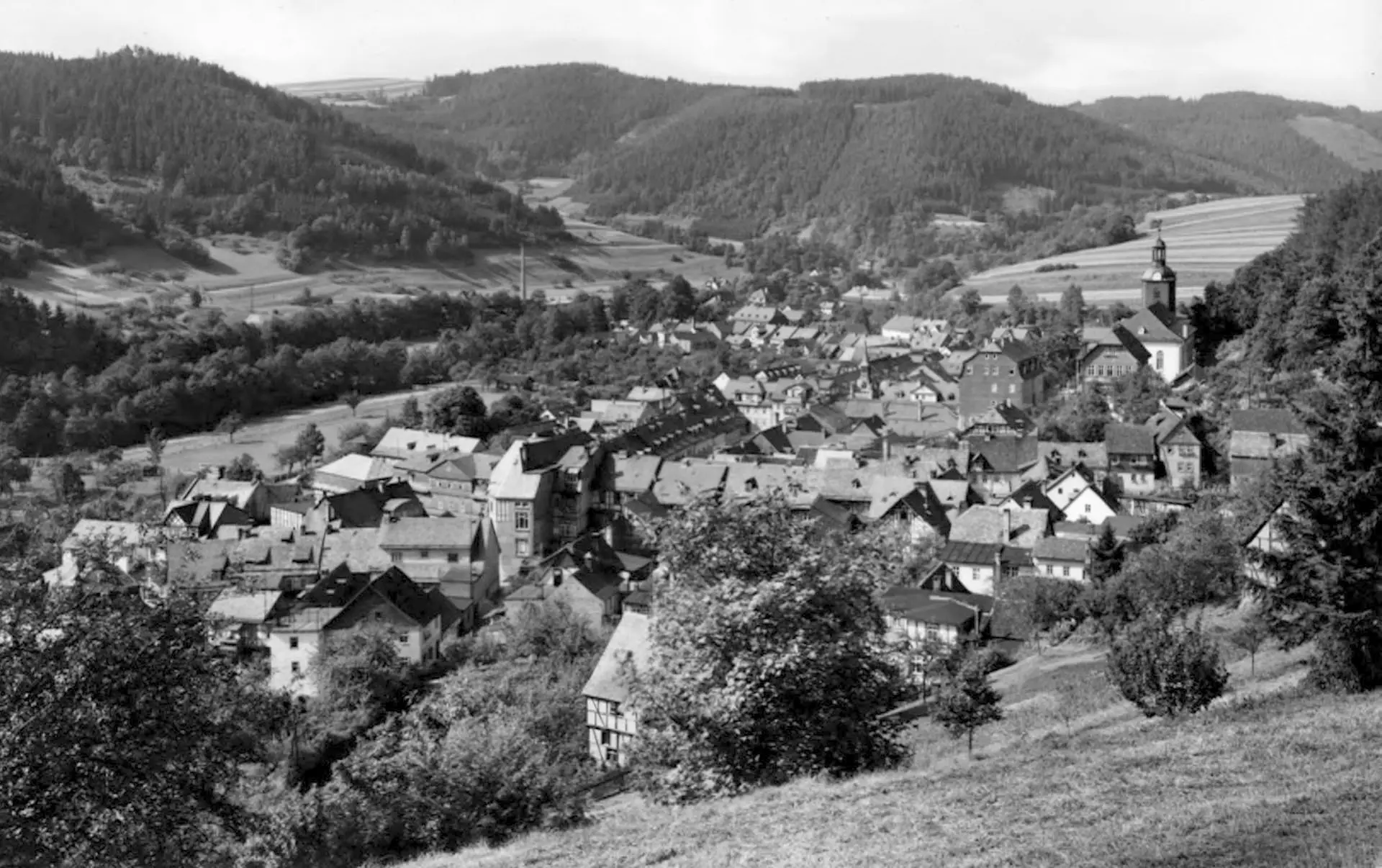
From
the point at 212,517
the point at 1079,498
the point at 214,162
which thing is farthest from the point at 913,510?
the point at 214,162

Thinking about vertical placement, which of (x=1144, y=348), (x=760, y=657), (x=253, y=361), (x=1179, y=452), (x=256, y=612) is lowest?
(x=253, y=361)

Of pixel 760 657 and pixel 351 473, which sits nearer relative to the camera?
pixel 760 657

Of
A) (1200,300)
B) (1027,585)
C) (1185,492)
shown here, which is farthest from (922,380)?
(1027,585)

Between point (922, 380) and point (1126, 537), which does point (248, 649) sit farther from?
point (922, 380)

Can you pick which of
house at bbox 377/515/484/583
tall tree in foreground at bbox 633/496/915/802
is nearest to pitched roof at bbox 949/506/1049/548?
house at bbox 377/515/484/583

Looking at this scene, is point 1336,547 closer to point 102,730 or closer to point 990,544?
point 102,730

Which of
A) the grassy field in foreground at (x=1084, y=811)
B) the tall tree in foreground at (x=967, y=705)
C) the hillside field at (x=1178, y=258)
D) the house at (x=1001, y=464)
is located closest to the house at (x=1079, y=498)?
the house at (x=1001, y=464)

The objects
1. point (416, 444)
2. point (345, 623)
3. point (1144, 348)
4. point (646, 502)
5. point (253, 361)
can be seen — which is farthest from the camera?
point (253, 361)

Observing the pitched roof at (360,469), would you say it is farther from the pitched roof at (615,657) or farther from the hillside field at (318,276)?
the hillside field at (318,276)
